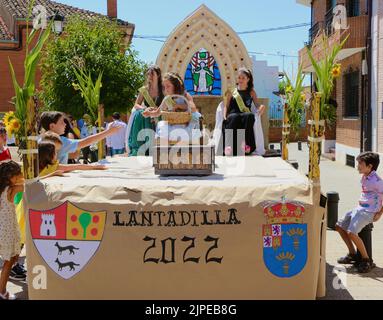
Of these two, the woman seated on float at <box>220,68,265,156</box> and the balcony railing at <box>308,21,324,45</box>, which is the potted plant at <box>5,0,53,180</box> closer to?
the woman seated on float at <box>220,68,265,156</box>

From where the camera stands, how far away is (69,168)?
475 centimetres

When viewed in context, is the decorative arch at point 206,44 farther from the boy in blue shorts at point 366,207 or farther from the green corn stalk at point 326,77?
the green corn stalk at point 326,77

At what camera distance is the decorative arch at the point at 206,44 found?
9.66 meters

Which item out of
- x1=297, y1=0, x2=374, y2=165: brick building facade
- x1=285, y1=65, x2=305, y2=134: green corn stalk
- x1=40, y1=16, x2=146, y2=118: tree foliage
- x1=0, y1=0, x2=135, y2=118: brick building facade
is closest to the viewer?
x1=285, y1=65, x2=305, y2=134: green corn stalk

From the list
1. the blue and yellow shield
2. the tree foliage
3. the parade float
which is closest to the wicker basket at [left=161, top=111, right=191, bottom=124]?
the parade float

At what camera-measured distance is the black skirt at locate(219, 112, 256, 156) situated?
704cm

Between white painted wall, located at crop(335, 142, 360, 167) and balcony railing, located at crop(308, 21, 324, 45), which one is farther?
balcony railing, located at crop(308, 21, 324, 45)

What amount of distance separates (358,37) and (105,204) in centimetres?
1376

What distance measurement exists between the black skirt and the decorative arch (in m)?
2.79

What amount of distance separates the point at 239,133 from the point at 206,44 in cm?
324

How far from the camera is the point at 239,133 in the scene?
7.01 m

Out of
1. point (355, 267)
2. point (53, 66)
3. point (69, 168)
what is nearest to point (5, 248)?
point (69, 168)

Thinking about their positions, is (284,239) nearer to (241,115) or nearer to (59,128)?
(59,128)

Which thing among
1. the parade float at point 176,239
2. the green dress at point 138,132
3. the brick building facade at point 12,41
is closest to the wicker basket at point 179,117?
the parade float at point 176,239
